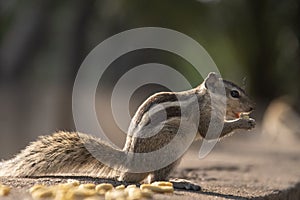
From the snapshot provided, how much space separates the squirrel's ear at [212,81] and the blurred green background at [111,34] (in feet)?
41.8

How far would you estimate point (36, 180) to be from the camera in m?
5.23

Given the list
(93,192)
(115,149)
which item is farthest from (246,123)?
(93,192)

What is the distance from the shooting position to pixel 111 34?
28.6m

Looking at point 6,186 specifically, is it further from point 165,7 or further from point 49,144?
point 165,7

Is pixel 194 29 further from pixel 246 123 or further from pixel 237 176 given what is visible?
pixel 246 123

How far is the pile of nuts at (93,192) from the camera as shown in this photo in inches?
173

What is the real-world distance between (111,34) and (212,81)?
23.1 meters

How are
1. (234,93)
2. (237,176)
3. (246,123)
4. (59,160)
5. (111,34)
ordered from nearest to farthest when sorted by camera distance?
(59,160), (246,123), (234,93), (237,176), (111,34)

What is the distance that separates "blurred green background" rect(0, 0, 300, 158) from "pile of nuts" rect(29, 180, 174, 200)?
13.6 metres

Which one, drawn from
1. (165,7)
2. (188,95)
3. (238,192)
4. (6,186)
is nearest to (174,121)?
(188,95)

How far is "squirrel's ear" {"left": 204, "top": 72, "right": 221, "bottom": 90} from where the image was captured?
18.9ft

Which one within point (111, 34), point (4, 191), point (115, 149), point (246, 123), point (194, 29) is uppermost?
point (111, 34)

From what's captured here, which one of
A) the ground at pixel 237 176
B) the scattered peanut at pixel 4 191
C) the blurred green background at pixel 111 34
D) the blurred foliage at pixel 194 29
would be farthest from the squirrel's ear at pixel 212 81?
the blurred foliage at pixel 194 29

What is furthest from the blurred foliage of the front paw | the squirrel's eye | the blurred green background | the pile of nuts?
the pile of nuts
